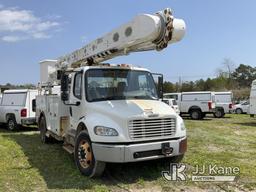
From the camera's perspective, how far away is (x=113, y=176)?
24.1 feet

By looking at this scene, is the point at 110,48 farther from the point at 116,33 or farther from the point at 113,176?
the point at 113,176

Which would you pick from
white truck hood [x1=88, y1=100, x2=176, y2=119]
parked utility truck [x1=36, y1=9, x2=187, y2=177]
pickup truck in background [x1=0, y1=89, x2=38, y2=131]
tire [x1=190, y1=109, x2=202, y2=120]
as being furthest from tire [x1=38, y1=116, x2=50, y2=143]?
tire [x1=190, y1=109, x2=202, y2=120]

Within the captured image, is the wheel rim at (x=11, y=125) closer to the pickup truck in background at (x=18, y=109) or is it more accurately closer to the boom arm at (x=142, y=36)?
the pickup truck in background at (x=18, y=109)

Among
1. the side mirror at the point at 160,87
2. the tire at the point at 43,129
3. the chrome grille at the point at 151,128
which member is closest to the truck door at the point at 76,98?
the chrome grille at the point at 151,128

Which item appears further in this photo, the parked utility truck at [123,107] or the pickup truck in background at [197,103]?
the pickup truck in background at [197,103]

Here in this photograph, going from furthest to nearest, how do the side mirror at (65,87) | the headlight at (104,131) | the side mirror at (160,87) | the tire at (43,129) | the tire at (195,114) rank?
the tire at (195,114), the tire at (43,129), the side mirror at (160,87), the side mirror at (65,87), the headlight at (104,131)

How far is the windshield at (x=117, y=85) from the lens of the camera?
774 centimetres

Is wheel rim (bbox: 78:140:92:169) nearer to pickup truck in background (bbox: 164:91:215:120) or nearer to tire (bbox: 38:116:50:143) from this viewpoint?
tire (bbox: 38:116:50:143)

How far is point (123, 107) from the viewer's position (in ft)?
23.5

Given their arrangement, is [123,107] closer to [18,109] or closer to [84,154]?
[84,154]

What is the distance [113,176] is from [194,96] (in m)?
18.3

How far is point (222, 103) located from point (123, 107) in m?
21.6

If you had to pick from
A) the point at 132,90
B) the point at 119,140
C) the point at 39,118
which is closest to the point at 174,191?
the point at 119,140

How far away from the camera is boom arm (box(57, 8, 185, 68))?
6.34m
